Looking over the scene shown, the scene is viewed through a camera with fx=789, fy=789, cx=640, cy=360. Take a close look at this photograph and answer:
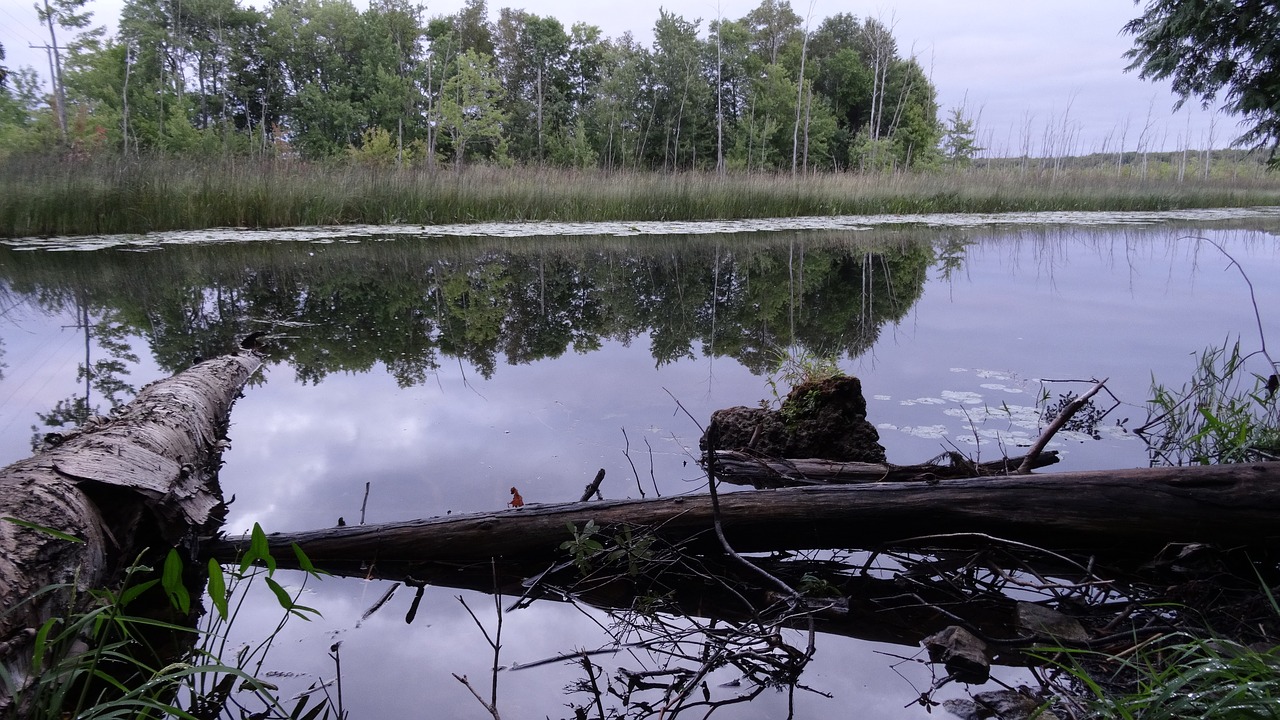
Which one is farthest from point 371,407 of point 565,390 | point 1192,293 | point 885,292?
point 1192,293

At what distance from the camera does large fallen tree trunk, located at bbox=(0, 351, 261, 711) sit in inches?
52.4

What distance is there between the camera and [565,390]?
11.7 feet

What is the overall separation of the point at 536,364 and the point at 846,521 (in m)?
2.40

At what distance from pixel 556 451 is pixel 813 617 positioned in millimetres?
1257

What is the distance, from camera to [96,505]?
1686 millimetres

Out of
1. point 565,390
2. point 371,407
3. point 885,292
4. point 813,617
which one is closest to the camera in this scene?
point 813,617

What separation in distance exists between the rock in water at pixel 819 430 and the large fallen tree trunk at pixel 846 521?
2.42 ft

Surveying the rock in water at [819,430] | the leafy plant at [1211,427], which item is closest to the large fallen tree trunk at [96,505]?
the rock in water at [819,430]

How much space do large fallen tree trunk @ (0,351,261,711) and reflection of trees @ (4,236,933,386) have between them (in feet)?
4.75

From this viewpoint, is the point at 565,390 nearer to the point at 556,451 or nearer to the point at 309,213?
the point at 556,451

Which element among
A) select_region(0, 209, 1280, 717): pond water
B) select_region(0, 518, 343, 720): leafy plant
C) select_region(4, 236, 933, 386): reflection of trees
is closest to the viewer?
select_region(0, 518, 343, 720): leafy plant

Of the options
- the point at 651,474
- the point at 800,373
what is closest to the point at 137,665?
the point at 651,474

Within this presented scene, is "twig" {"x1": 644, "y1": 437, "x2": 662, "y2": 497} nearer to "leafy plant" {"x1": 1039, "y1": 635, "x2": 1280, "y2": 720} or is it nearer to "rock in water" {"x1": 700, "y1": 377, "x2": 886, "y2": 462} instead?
"rock in water" {"x1": 700, "y1": 377, "x2": 886, "y2": 462}

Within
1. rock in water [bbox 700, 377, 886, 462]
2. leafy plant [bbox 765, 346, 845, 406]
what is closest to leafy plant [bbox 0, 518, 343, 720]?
rock in water [bbox 700, 377, 886, 462]
